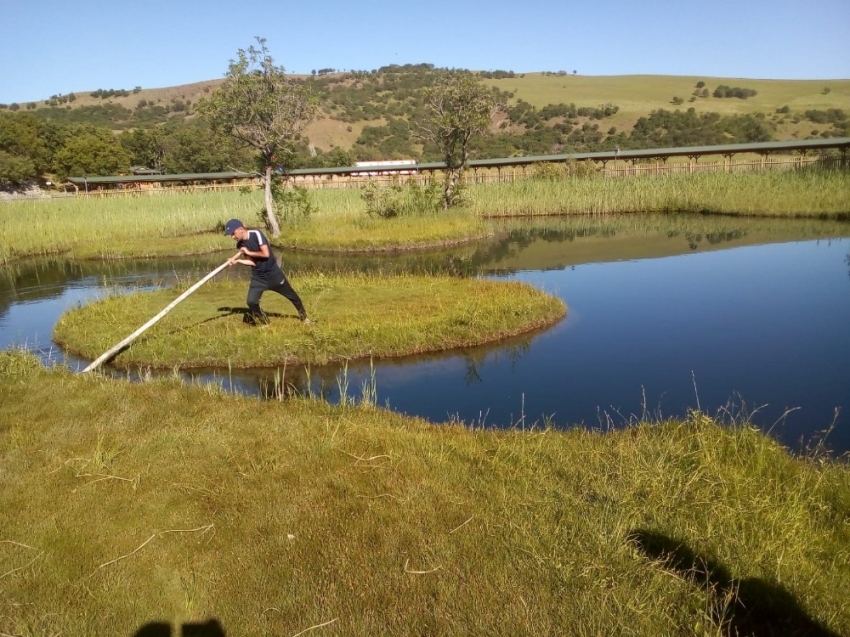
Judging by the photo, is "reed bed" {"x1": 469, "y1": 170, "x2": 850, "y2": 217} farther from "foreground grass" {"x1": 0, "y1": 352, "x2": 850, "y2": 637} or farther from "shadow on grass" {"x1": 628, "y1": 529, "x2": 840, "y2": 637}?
"shadow on grass" {"x1": 628, "y1": 529, "x2": 840, "y2": 637}

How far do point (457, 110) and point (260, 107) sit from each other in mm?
8717

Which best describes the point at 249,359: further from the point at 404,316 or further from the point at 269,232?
the point at 269,232

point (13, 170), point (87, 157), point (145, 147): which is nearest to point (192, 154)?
point (145, 147)

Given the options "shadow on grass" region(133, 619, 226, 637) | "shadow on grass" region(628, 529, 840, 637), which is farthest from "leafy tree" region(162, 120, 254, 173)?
"shadow on grass" region(628, 529, 840, 637)

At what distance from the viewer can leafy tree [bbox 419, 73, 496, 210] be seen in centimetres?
2412

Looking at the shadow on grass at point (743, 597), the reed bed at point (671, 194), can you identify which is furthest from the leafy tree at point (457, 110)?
the shadow on grass at point (743, 597)

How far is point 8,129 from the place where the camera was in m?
57.7

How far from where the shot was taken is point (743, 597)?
314 cm

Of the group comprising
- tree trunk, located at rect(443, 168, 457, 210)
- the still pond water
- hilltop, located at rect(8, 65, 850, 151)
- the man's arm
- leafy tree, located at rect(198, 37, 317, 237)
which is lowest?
the still pond water

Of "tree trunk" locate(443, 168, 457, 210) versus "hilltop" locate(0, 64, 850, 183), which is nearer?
"tree trunk" locate(443, 168, 457, 210)

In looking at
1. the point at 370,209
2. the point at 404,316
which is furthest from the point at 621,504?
the point at 370,209

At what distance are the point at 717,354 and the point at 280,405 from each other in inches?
250

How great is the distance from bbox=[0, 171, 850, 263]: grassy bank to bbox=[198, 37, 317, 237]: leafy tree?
3.57 meters

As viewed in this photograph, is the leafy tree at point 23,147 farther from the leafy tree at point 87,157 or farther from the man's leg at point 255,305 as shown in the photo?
the man's leg at point 255,305
